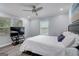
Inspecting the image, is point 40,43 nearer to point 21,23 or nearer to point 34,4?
point 21,23

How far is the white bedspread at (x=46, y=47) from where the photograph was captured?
4.76 ft

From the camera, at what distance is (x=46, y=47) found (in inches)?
64.0

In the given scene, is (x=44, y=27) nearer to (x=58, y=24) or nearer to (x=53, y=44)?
(x=58, y=24)

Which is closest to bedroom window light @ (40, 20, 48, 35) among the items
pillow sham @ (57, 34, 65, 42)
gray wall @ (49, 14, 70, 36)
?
gray wall @ (49, 14, 70, 36)

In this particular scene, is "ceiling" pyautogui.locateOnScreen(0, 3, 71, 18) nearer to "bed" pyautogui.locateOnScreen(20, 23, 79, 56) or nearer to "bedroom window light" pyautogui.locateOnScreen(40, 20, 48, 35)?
"bedroom window light" pyautogui.locateOnScreen(40, 20, 48, 35)

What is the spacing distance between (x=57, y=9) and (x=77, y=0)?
432mm

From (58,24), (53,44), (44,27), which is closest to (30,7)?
(44,27)

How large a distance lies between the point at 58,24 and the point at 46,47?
58 cm

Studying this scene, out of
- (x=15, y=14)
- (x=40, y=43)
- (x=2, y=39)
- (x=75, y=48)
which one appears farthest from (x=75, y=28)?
(x=2, y=39)

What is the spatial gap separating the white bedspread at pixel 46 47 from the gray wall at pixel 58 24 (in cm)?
14

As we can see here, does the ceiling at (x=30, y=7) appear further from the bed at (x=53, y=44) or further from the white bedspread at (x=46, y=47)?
the white bedspread at (x=46, y=47)

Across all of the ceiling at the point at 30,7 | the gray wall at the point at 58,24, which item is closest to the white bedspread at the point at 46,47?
the gray wall at the point at 58,24

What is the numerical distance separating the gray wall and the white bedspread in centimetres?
14

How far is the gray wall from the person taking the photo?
1642 mm
